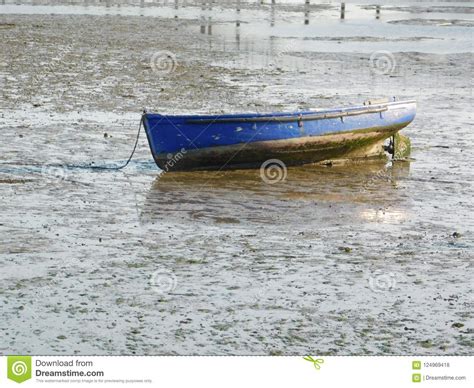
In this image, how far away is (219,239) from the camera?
14055mm

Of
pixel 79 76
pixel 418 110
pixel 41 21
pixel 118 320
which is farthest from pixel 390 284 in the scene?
pixel 41 21

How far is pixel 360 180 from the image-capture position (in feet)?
59.5

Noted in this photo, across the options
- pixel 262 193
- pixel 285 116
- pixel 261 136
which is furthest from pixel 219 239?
pixel 285 116

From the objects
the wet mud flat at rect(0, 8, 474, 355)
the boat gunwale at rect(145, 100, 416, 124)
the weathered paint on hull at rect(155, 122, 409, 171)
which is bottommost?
the wet mud flat at rect(0, 8, 474, 355)

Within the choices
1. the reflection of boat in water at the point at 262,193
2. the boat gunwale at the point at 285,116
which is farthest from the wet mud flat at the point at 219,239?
the boat gunwale at the point at 285,116

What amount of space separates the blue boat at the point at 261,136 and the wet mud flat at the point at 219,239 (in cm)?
32

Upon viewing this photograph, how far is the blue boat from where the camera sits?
57.5 ft

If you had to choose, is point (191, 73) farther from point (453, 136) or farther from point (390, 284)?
point (390, 284)

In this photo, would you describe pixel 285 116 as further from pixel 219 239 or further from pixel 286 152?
pixel 219 239

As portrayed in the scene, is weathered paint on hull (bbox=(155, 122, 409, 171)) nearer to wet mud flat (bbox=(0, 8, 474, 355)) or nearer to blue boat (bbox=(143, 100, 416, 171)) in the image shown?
blue boat (bbox=(143, 100, 416, 171))

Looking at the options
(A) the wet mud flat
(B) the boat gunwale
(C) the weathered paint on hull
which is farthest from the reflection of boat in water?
(B) the boat gunwale

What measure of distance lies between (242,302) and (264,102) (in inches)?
515

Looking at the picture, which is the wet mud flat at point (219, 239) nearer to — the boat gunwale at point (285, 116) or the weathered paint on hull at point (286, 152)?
the weathered paint on hull at point (286, 152)

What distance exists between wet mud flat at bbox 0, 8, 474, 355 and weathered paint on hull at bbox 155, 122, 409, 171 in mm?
249
